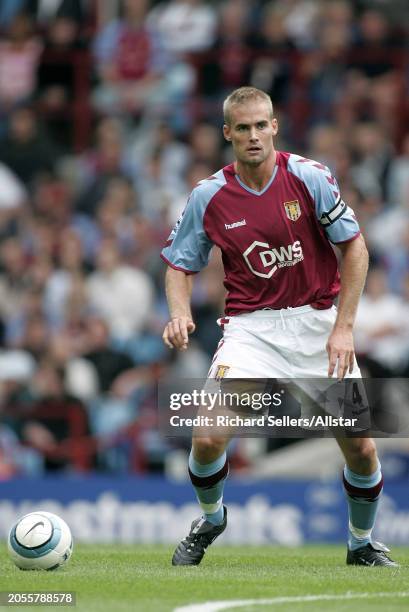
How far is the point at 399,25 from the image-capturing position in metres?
18.0

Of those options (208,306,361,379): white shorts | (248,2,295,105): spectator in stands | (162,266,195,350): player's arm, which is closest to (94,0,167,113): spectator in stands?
(248,2,295,105): spectator in stands

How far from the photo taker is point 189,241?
809cm

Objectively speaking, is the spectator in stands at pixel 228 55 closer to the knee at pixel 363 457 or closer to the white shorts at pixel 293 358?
the white shorts at pixel 293 358

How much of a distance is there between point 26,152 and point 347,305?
36.8ft

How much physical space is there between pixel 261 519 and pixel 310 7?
287 inches

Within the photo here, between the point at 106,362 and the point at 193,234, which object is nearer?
the point at 193,234

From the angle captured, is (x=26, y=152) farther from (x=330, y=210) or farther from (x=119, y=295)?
(x=330, y=210)

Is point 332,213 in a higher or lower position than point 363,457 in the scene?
higher

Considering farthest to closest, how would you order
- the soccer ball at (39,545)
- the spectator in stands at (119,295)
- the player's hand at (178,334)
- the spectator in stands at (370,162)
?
the spectator in stands at (370,162)
the spectator in stands at (119,295)
the soccer ball at (39,545)
the player's hand at (178,334)

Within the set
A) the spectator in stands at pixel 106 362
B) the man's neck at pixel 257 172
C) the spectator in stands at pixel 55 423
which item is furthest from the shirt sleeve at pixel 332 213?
the spectator in stands at pixel 106 362

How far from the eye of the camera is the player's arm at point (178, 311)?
755 cm

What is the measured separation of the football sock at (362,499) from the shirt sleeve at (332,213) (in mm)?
1352

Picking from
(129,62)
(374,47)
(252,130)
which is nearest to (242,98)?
(252,130)

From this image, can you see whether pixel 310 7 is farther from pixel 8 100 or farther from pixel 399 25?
pixel 8 100
